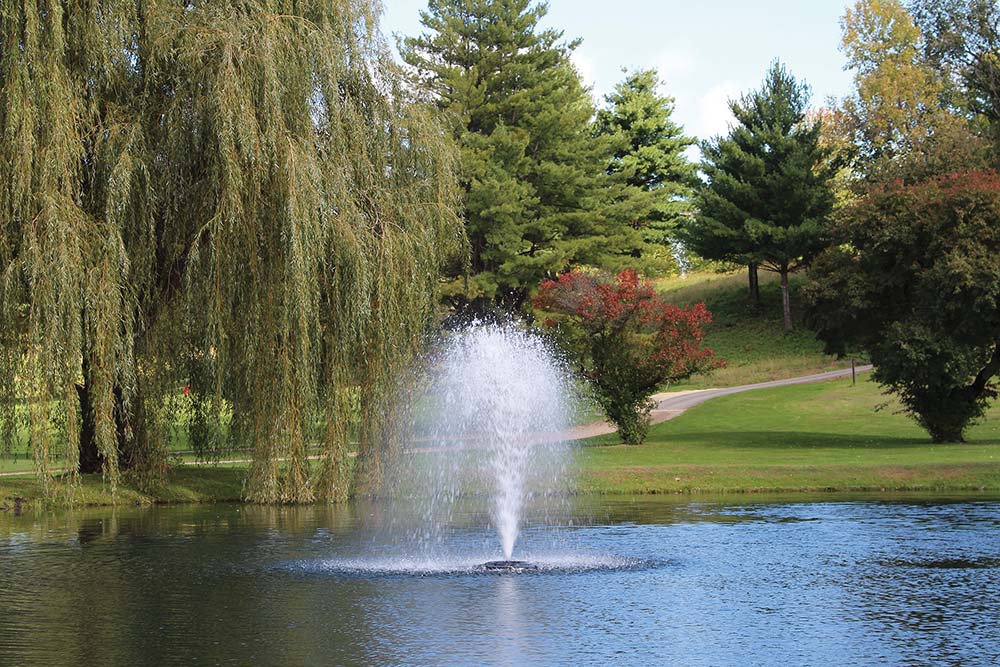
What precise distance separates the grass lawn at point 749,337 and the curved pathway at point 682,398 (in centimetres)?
90

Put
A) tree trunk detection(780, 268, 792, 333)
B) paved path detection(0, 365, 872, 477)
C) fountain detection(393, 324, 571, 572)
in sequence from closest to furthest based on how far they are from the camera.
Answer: fountain detection(393, 324, 571, 572) → paved path detection(0, 365, 872, 477) → tree trunk detection(780, 268, 792, 333)

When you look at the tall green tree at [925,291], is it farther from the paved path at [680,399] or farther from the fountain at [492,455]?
the fountain at [492,455]

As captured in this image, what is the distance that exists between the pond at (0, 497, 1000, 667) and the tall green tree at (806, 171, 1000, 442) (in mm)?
10625

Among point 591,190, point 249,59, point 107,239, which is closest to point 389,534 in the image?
point 107,239

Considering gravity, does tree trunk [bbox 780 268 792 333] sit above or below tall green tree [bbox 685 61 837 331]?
below

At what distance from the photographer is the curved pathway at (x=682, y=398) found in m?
40.3

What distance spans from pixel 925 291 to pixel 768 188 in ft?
92.2

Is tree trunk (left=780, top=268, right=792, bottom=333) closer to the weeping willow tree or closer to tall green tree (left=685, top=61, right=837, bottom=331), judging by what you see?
tall green tree (left=685, top=61, right=837, bottom=331)

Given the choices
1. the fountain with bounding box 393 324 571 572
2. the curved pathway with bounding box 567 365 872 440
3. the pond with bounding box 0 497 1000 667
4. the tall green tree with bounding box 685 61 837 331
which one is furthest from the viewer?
the tall green tree with bounding box 685 61 837 331

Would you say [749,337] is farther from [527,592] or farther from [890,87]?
[527,592]

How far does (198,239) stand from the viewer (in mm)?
21047

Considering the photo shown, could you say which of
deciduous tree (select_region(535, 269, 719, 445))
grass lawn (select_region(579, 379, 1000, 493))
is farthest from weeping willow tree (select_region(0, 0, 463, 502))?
deciduous tree (select_region(535, 269, 719, 445))

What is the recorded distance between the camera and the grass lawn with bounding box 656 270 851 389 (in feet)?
182

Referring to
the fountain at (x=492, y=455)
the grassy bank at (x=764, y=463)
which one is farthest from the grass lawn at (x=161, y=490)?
the fountain at (x=492, y=455)
